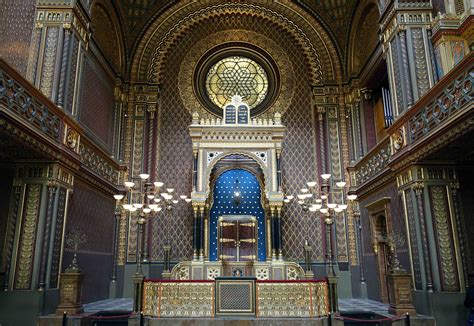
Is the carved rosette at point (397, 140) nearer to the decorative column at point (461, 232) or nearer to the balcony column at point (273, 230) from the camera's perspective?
the decorative column at point (461, 232)

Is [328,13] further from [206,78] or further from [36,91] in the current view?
[36,91]

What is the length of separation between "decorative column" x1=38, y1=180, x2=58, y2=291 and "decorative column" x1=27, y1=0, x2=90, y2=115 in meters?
2.09

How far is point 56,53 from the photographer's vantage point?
1027 centimetres

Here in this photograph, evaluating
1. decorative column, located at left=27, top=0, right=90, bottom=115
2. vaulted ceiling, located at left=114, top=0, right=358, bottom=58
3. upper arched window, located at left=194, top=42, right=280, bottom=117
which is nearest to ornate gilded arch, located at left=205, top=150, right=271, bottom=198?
upper arched window, located at left=194, top=42, right=280, bottom=117

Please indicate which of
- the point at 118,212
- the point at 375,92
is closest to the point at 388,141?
the point at 375,92

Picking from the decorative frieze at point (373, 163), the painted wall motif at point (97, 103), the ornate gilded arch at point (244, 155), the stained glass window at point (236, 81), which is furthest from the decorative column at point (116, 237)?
the decorative frieze at point (373, 163)

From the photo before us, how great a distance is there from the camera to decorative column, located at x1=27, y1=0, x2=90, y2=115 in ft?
33.2

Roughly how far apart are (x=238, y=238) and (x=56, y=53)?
7.70 meters

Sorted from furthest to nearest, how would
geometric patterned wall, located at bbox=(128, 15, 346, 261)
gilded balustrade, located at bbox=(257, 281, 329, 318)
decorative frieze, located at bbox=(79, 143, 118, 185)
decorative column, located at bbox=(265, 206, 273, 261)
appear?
geometric patterned wall, located at bbox=(128, 15, 346, 261)
decorative column, located at bbox=(265, 206, 273, 261)
decorative frieze, located at bbox=(79, 143, 118, 185)
gilded balustrade, located at bbox=(257, 281, 329, 318)

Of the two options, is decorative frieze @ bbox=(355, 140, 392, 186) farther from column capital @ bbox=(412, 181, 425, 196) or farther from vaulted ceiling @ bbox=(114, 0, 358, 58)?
vaulted ceiling @ bbox=(114, 0, 358, 58)

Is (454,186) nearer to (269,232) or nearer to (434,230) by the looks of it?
(434,230)

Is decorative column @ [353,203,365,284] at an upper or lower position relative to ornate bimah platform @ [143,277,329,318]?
upper

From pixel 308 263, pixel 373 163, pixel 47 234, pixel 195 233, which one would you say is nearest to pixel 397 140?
pixel 373 163

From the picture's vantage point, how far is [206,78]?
16.4 meters
